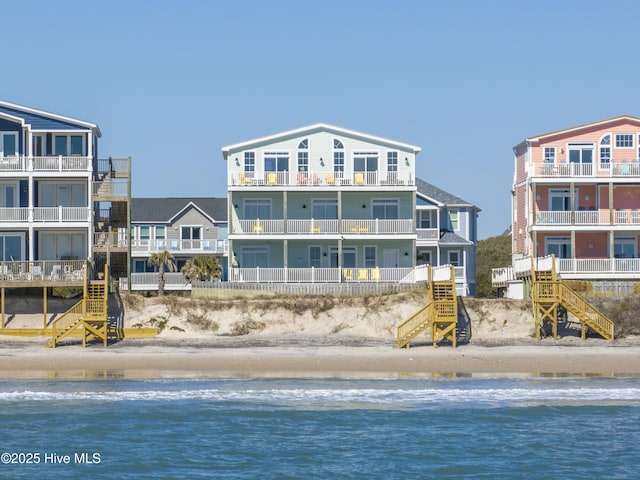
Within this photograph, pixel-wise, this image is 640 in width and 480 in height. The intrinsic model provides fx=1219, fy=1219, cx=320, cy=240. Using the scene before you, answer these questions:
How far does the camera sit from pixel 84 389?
38000 millimetres

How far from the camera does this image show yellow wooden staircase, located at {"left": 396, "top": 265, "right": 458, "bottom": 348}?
4484 centimetres

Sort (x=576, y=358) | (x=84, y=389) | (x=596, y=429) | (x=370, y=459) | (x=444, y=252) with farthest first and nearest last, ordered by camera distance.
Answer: (x=444, y=252), (x=576, y=358), (x=84, y=389), (x=596, y=429), (x=370, y=459)

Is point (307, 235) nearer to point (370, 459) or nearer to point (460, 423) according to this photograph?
point (460, 423)

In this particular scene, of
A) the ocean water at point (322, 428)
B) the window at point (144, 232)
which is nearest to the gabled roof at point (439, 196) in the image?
the window at point (144, 232)

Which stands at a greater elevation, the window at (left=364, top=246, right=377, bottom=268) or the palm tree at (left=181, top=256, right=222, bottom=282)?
the window at (left=364, top=246, right=377, bottom=268)

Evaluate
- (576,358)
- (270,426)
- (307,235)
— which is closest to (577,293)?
(576,358)

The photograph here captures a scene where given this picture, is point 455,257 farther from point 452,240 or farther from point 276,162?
point 276,162

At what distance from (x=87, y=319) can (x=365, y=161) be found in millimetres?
16781

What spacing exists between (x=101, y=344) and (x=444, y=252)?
23967mm

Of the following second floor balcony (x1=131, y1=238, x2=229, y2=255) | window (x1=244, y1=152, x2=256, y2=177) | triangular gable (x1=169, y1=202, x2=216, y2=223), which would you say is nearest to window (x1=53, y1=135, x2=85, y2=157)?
window (x1=244, y1=152, x2=256, y2=177)

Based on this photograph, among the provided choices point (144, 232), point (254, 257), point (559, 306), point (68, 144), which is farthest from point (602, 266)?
point (144, 232)

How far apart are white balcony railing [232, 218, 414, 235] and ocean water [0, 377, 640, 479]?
15.7 meters

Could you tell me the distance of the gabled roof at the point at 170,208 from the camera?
73688 mm

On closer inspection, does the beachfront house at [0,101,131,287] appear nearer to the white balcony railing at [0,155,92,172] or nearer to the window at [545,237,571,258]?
the white balcony railing at [0,155,92,172]
